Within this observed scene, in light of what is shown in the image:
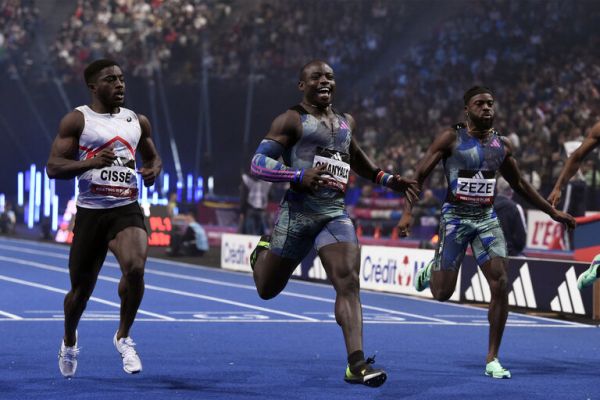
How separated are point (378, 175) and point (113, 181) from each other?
6.23ft

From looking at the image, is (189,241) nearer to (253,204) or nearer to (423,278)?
(253,204)

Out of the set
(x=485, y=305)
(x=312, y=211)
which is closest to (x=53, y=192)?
(x=485, y=305)

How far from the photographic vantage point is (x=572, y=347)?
480 inches

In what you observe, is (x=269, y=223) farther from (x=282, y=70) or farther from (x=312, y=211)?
(x=312, y=211)

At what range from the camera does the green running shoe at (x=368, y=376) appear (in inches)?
309

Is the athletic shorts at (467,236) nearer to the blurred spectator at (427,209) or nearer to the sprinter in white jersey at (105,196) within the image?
the sprinter in white jersey at (105,196)

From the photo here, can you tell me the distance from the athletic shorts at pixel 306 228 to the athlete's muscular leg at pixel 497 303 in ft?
5.73

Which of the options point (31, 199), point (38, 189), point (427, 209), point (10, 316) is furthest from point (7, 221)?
point (10, 316)

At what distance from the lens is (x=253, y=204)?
26.5 m

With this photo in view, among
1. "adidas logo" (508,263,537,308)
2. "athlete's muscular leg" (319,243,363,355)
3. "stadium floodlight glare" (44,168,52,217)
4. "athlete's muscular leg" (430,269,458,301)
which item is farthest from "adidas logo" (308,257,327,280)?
"stadium floodlight glare" (44,168,52,217)

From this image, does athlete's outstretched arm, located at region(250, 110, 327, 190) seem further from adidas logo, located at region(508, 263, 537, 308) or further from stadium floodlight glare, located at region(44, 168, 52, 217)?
stadium floodlight glare, located at region(44, 168, 52, 217)

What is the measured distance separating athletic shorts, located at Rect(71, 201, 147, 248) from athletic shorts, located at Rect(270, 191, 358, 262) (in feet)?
3.49

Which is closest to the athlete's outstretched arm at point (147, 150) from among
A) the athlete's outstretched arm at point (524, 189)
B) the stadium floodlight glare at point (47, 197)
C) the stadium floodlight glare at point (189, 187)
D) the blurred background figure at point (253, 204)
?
the athlete's outstretched arm at point (524, 189)

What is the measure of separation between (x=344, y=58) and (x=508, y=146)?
2727cm
